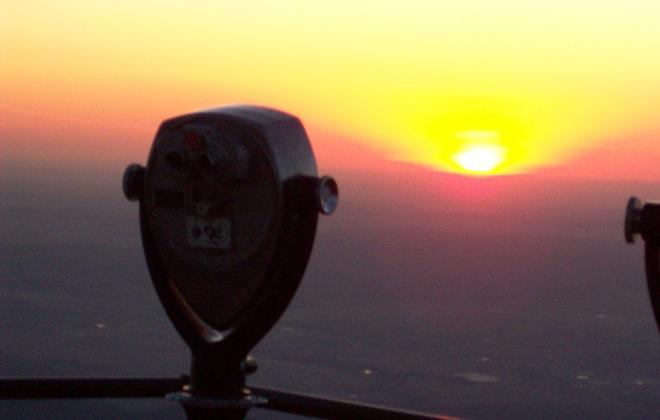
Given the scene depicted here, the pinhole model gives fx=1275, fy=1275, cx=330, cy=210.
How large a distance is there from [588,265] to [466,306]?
22105 millimetres

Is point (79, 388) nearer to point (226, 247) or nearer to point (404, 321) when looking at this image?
point (226, 247)

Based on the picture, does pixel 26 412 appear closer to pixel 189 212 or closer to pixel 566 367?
pixel 566 367

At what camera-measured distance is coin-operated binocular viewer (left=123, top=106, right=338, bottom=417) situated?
245cm

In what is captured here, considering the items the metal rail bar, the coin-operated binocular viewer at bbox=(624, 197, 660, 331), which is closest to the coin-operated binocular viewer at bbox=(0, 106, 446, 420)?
the metal rail bar

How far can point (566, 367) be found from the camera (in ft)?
222

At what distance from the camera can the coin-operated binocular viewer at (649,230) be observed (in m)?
2.17

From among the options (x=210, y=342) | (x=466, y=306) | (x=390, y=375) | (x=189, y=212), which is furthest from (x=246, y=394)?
(x=466, y=306)

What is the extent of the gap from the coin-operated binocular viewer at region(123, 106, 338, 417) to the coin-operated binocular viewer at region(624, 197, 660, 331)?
0.58m

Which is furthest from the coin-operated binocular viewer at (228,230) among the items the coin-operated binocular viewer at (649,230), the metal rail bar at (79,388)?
the coin-operated binocular viewer at (649,230)

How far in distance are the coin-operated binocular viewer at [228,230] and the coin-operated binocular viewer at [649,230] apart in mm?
576

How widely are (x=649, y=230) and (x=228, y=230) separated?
2.67ft

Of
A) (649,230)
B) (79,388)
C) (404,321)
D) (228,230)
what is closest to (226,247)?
(228,230)

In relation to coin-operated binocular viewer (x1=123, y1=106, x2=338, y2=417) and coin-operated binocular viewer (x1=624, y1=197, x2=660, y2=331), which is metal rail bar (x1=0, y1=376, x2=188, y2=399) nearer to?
coin-operated binocular viewer (x1=123, y1=106, x2=338, y2=417)

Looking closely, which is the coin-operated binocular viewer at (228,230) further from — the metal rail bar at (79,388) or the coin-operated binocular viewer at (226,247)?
the metal rail bar at (79,388)
